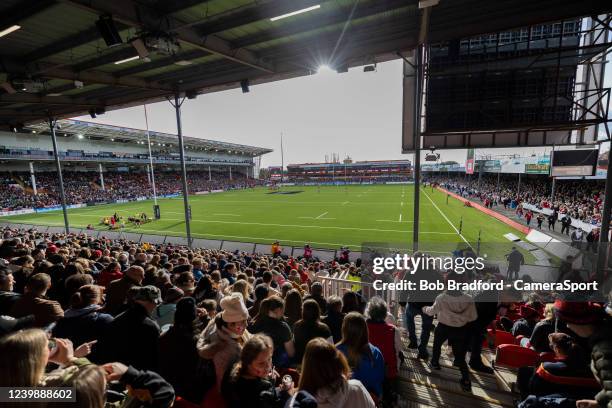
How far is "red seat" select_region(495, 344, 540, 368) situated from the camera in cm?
364

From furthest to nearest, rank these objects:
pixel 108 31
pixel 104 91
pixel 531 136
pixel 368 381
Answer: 1. pixel 104 91
2. pixel 531 136
3. pixel 108 31
4. pixel 368 381

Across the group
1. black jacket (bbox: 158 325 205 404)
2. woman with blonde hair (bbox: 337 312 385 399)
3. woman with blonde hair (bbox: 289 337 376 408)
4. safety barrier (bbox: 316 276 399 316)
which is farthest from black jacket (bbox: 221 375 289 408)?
safety barrier (bbox: 316 276 399 316)

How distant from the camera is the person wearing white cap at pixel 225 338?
2.45m

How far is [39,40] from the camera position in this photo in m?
8.73

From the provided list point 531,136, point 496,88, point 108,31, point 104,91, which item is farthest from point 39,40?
point 531,136

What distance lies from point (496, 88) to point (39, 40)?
1468 centimetres

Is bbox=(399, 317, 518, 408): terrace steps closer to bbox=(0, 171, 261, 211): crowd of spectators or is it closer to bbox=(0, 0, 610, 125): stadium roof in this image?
bbox=(0, 0, 610, 125): stadium roof

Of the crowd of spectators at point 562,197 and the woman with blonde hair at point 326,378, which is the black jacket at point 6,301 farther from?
the crowd of spectators at point 562,197

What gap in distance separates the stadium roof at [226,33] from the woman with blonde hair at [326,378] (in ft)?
24.5

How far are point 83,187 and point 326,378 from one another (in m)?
68.6

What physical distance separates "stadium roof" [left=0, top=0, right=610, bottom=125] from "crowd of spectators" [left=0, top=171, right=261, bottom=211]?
1668 inches

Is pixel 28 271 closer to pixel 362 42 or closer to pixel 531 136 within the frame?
pixel 362 42

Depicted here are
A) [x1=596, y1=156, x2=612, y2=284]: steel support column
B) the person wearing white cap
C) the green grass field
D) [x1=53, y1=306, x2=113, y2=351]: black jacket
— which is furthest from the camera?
the green grass field

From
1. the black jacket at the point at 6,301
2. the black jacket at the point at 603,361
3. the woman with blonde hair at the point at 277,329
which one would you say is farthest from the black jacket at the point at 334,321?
the black jacket at the point at 6,301
